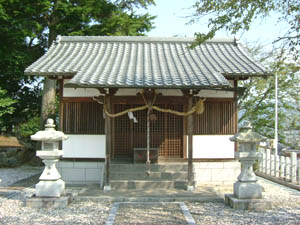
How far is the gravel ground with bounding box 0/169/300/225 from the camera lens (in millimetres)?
6258

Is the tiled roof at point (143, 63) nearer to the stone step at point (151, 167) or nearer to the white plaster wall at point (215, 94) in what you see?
the white plaster wall at point (215, 94)

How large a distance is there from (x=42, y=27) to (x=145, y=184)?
10.4 m

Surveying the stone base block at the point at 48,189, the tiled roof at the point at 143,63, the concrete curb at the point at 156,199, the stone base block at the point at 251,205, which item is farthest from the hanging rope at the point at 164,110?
the stone base block at the point at 251,205

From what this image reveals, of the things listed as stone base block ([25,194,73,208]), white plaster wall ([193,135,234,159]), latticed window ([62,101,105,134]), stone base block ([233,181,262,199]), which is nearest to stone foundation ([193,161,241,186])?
white plaster wall ([193,135,234,159])

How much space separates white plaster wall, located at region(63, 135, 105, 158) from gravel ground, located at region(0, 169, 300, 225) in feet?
8.75

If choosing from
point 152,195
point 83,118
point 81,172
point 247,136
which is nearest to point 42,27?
point 83,118

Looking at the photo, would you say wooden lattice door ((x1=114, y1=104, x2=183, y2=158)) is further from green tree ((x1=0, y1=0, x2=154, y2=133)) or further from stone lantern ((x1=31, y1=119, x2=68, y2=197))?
green tree ((x1=0, y1=0, x2=154, y2=133))

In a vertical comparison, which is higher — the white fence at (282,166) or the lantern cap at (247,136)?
the lantern cap at (247,136)

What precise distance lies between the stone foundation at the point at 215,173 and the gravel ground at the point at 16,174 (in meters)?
6.86

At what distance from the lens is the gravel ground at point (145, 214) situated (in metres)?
6.26

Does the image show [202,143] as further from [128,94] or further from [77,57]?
[77,57]

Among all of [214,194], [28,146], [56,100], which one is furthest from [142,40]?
[28,146]

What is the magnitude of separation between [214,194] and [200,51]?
609 centimetres

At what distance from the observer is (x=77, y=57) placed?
11367 mm
